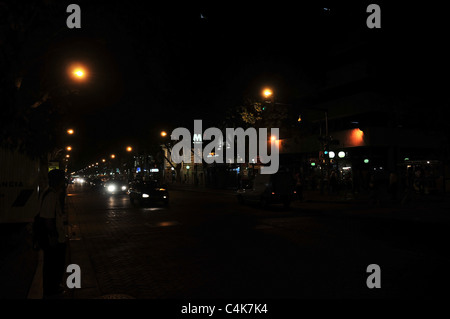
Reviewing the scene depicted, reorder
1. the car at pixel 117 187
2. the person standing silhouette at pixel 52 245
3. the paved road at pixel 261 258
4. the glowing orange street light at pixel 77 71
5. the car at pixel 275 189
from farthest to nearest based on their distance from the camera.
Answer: the car at pixel 117 187 < the car at pixel 275 189 < the glowing orange street light at pixel 77 71 < the paved road at pixel 261 258 < the person standing silhouette at pixel 52 245

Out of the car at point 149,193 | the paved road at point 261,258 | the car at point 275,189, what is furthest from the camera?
the car at point 149,193

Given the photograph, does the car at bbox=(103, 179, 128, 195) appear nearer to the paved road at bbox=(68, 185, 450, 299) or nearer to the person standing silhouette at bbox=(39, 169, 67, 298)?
the paved road at bbox=(68, 185, 450, 299)

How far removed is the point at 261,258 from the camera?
27.4 feet

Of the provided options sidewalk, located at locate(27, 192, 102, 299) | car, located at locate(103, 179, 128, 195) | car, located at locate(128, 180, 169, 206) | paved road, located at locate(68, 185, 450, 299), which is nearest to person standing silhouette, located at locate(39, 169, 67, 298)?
sidewalk, located at locate(27, 192, 102, 299)

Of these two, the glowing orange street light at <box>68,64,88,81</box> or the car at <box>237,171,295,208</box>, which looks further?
the car at <box>237,171,295,208</box>

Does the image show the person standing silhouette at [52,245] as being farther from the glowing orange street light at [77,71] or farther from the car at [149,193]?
the car at [149,193]

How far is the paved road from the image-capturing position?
20.1 ft

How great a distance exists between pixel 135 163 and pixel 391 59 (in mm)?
86360

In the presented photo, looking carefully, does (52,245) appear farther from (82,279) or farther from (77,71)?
(77,71)

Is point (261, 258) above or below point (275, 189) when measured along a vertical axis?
below

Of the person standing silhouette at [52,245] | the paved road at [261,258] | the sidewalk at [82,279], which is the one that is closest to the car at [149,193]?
the paved road at [261,258]

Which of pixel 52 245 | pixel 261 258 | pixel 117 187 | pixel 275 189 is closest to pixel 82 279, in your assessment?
pixel 52 245

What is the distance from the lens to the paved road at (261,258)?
6.14 m

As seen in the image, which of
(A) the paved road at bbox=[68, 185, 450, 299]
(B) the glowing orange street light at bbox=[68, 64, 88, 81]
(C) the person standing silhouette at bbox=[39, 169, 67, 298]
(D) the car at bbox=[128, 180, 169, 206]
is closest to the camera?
(C) the person standing silhouette at bbox=[39, 169, 67, 298]
